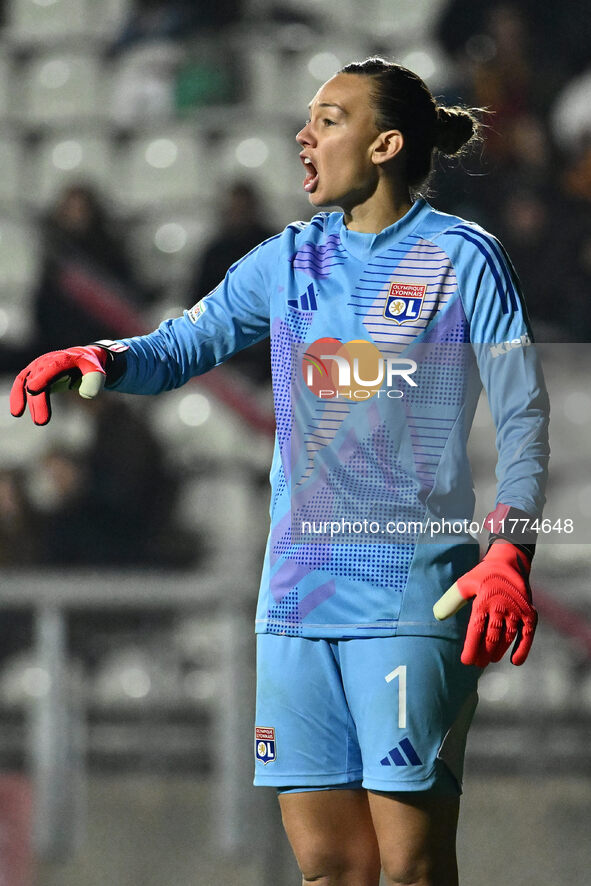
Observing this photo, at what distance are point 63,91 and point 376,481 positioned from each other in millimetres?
3719

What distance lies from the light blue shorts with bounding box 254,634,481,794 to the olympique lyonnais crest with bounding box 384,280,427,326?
0.33m

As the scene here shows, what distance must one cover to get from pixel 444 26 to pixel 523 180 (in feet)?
2.54

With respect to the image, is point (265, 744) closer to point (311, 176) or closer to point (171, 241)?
point (311, 176)

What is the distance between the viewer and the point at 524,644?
1.24m

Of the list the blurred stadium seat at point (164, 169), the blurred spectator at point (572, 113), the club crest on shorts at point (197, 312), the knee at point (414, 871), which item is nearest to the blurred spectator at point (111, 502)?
the blurred stadium seat at point (164, 169)

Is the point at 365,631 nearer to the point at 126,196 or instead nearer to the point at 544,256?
the point at 544,256

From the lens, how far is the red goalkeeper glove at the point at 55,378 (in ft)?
4.43

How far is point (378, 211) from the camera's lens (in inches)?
57.0

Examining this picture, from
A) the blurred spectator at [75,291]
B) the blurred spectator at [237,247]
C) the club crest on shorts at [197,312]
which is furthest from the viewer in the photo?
the blurred spectator at [75,291]

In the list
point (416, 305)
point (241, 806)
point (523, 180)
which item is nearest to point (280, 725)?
point (416, 305)

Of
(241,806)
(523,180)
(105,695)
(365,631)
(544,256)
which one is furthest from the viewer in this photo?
(523,180)

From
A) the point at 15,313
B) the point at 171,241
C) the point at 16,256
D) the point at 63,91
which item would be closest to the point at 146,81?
the point at 63,91

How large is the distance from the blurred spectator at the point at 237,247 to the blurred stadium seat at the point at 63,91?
3.28 feet

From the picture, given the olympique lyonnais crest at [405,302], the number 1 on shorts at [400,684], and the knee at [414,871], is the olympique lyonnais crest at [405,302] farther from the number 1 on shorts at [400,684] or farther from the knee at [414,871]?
the knee at [414,871]
